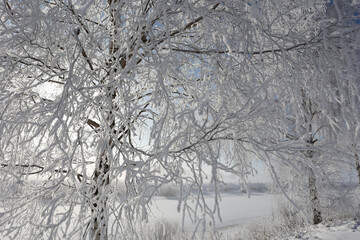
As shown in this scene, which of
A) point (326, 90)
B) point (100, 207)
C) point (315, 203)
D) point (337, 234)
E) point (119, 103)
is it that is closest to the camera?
point (100, 207)

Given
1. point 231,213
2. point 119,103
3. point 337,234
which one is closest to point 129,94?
point 119,103

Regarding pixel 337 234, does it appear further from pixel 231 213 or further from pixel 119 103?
pixel 231 213

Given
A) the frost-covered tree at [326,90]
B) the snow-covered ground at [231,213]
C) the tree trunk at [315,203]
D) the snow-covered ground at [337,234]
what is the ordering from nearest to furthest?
the frost-covered tree at [326,90]
the snow-covered ground at [337,234]
the tree trunk at [315,203]
the snow-covered ground at [231,213]

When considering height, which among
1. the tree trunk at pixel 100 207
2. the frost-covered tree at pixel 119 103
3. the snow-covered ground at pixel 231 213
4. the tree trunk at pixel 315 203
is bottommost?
the snow-covered ground at pixel 231 213

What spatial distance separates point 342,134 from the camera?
201 centimetres

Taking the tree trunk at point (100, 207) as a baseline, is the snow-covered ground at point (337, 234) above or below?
below

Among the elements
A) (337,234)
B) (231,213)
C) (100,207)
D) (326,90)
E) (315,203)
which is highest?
(326,90)

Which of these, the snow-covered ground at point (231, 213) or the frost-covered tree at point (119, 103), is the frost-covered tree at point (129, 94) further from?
the snow-covered ground at point (231, 213)

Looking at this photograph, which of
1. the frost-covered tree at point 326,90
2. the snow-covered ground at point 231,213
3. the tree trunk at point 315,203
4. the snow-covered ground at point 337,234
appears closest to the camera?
the frost-covered tree at point 326,90

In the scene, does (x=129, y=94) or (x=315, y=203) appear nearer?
(x=129, y=94)

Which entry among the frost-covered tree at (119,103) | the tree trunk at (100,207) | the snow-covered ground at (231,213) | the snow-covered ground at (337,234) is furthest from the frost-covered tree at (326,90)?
the snow-covered ground at (337,234)

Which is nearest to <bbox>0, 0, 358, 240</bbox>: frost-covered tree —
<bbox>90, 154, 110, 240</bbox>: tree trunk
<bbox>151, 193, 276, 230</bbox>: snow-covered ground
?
<bbox>90, 154, 110, 240</bbox>: tree trunk

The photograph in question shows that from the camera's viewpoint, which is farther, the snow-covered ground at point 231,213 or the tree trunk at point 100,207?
the snow-covered ground at point 231,213

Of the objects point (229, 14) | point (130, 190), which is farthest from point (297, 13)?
point (130, 190)
